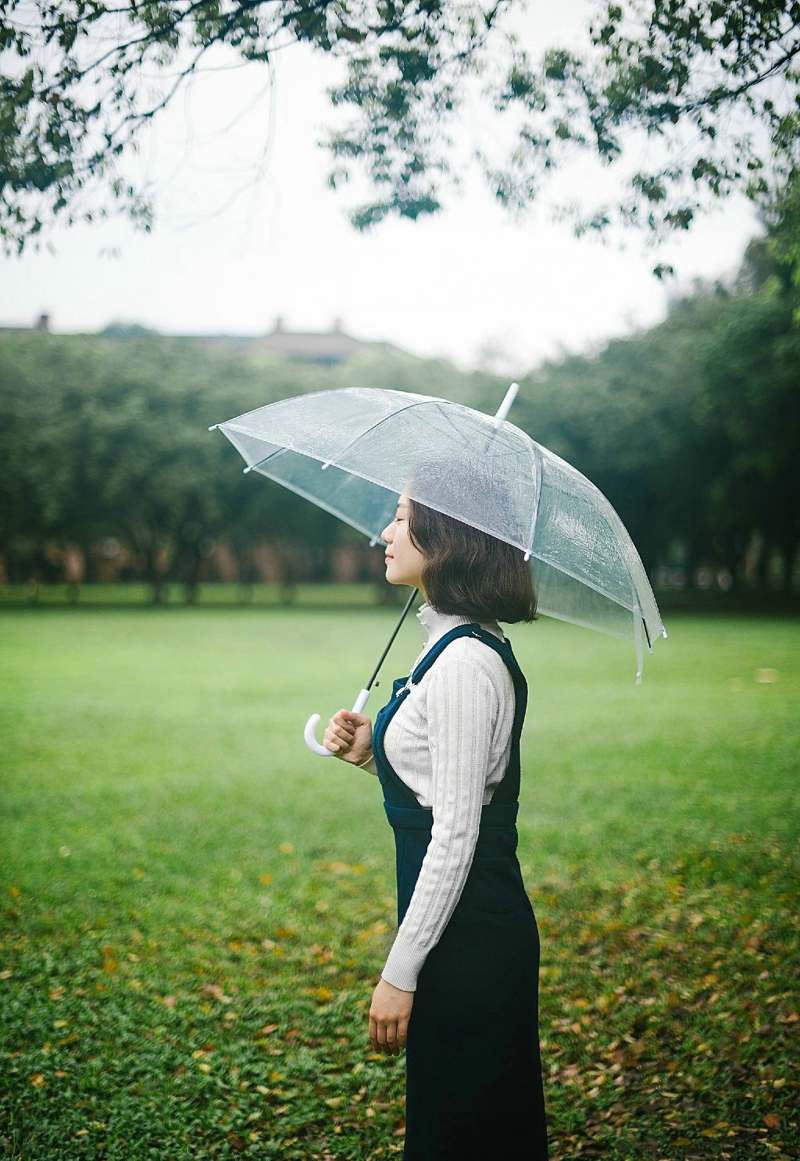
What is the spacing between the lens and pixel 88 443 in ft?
109

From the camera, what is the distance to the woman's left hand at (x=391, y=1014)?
81.2 inches

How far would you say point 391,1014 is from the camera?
206 centimetres

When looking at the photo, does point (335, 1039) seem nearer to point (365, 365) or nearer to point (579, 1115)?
point (579, 1115)

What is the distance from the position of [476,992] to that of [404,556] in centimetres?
100

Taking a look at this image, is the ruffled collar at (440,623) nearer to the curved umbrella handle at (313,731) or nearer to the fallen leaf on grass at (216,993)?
the curved umbrella handle at (313,731)

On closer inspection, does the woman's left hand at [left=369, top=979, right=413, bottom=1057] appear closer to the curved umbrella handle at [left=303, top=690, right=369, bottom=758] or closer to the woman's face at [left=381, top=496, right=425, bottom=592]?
the curved umbrella handle at [left=303, top=690, right=369, bottom=758]

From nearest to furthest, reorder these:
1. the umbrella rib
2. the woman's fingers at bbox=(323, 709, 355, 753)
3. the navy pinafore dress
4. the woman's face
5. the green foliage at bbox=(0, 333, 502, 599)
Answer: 1. the navy pinafore dress
2. the woman's face
3. the woman's fingers at bbox=(323, 709, 355, 753)
4. the umbrella rib
5. the green foliage at bbox=(0, 333, 502, 599)

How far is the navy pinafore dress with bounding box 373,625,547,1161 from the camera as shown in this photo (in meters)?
2.13

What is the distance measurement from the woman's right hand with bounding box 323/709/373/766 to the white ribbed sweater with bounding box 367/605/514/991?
44 centimetres

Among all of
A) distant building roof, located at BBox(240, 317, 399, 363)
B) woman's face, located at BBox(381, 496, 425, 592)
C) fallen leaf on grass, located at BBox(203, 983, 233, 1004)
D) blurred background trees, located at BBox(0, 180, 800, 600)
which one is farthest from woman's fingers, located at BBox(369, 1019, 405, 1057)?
Answer: distant building roof, located at BBox(240, 317, 399, 363)

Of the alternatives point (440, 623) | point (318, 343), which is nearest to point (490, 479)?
point (440, 623)

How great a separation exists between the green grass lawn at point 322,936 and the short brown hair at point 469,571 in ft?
7.74

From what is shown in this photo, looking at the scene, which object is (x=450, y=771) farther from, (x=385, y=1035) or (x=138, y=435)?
(x=138, y=435)

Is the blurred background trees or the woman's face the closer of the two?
the woman's face
